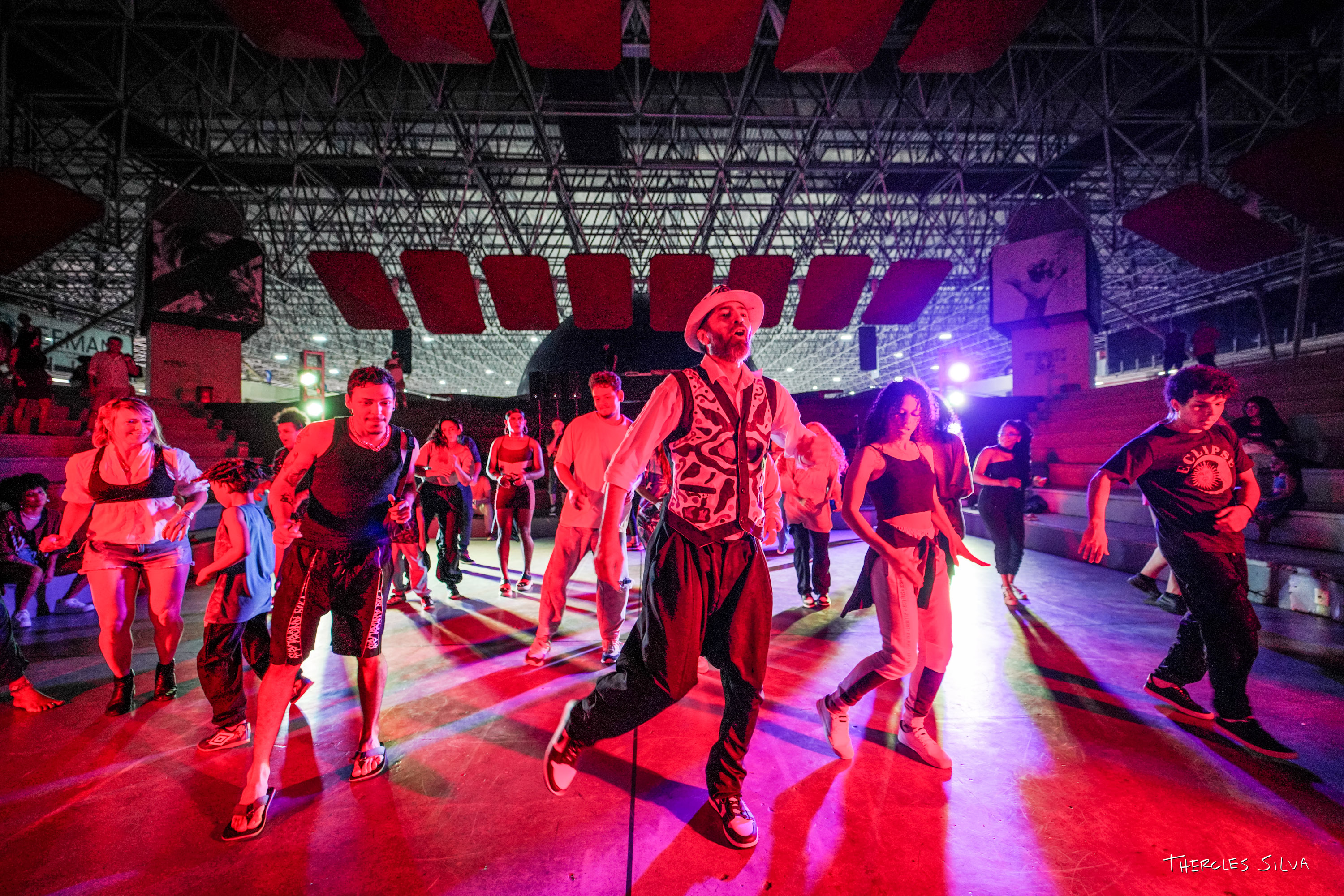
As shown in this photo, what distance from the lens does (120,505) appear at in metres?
2.82

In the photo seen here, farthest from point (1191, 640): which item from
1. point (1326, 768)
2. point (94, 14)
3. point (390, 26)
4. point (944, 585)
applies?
point (94, 14)

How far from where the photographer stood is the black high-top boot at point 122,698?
2889mm

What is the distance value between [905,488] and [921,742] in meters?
1.21

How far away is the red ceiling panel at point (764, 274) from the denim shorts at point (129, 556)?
858 cm

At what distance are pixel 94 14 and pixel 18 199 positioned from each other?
436 cm

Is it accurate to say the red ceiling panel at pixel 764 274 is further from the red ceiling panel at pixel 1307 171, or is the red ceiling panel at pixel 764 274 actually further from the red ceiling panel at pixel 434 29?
the red ceiling panel at pixel 1307 171

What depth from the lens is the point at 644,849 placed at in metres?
1.84

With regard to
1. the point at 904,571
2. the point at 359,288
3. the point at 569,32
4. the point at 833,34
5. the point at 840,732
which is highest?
the point at 833,34

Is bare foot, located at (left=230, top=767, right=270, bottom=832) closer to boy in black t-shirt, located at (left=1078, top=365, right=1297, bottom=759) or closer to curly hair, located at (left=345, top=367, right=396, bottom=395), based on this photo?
curly hair, located at (left=345, top=367, right=396, bottom=395)

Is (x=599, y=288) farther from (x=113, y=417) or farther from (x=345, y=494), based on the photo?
(x=345, y=494)

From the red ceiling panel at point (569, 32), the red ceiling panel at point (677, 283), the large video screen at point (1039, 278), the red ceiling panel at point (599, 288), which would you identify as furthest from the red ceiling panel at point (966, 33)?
the large video screen at point (1039, 278)

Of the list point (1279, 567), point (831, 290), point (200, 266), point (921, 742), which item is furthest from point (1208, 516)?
point (200, 266)

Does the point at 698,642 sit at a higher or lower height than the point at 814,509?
lower

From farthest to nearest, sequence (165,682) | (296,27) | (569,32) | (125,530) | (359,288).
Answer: (359,288) < (296,27) < (569,32) < (165,682) < (125,530)
